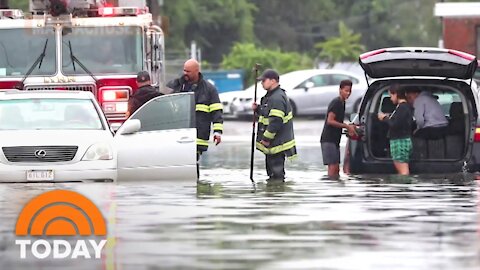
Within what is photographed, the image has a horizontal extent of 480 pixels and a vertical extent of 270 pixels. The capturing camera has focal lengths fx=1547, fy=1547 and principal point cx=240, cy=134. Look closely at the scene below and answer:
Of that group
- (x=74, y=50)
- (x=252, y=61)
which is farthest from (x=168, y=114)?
(x=252, y=61)

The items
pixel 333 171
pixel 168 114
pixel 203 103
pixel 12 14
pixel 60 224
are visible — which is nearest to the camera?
pixel 60 224

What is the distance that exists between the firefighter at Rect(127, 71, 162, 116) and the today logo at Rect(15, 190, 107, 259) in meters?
4.37

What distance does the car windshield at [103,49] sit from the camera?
2298 centimetres

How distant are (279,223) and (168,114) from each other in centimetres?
527

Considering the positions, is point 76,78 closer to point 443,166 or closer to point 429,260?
point 443,166

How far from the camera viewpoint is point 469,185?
58.5 feet

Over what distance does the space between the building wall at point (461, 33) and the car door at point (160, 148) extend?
1083 inches

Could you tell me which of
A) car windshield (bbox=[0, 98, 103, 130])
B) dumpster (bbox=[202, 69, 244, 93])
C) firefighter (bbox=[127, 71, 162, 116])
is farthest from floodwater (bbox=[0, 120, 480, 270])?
dumpster (bbox=[202, 69, 244, 93])

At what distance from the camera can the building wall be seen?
4500 centimetres

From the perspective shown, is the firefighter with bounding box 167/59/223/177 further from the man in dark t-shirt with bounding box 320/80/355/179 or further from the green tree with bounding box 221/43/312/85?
the green tree with bounding box 221/43/312/85

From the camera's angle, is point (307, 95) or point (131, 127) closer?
point (131, 127)

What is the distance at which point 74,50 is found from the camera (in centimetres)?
2306

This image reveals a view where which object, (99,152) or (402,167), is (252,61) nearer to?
(402,167)

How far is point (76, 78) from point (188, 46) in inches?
2264
